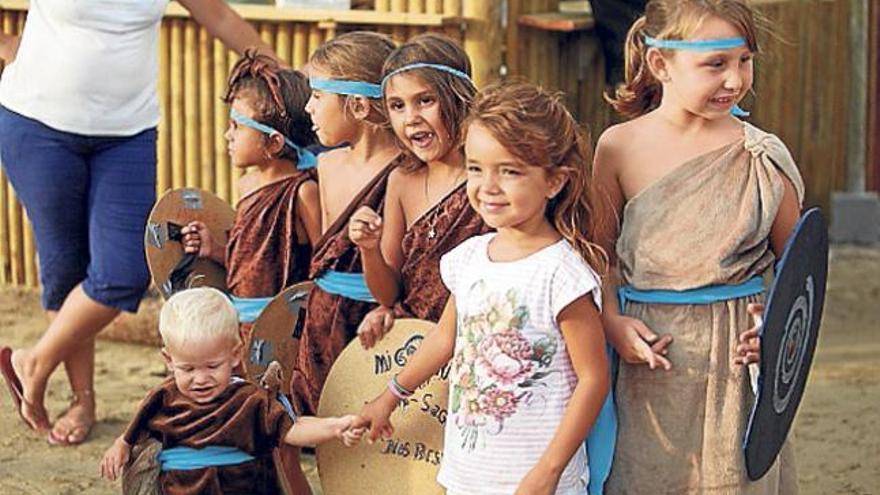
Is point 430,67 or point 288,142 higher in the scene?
point 430,67

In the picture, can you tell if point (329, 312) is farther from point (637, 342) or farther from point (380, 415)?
point (637, 342)

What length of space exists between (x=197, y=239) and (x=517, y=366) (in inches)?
66.6

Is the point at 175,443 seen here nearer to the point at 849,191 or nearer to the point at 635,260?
the point at 635,260

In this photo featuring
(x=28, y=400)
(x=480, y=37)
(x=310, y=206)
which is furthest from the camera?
(x=480, y=37)

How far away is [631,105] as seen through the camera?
13.2 feet

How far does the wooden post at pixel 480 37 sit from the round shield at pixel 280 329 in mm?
2234

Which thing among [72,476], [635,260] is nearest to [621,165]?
[635,260]

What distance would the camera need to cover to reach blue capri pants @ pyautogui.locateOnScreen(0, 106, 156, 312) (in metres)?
5.50

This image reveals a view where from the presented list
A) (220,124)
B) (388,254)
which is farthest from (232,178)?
(388,254)

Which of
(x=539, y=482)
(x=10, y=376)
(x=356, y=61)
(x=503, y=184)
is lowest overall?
(x=10, y=376)

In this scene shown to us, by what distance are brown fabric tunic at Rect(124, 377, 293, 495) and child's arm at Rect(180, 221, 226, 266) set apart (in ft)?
3.53

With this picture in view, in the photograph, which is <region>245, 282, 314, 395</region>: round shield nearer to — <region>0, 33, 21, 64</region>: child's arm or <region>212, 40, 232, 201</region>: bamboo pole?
<region>0, 33, 21, 64</region>: child's arm

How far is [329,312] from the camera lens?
4.75 metres

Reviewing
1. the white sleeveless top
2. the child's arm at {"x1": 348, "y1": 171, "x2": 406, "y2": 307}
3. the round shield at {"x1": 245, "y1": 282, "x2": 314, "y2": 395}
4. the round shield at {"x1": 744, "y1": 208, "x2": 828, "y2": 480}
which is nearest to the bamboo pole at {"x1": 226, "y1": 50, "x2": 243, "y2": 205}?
the white sleeveless top
